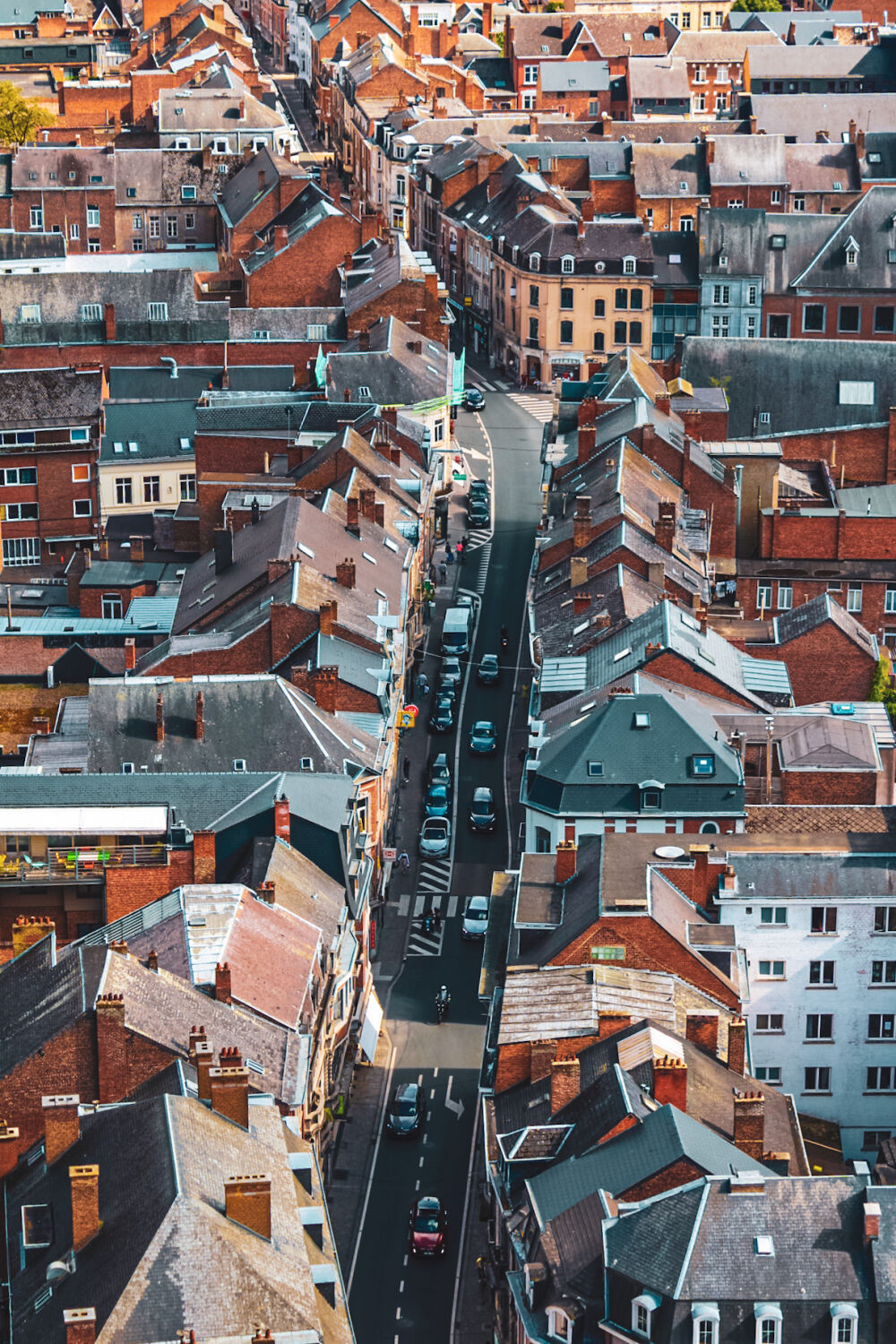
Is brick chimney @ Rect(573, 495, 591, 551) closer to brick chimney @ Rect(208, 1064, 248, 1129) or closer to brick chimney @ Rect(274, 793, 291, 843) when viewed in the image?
brick chimney @ Rect(274, 793, 291, 843)

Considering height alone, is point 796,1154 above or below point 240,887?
below

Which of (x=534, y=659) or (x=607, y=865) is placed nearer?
(x=607, y=865)

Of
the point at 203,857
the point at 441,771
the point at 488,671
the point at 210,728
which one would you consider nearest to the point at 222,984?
the point at 203,857

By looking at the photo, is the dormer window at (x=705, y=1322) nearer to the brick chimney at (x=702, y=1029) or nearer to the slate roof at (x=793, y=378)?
the brick chimney at (x=702, y=1029)

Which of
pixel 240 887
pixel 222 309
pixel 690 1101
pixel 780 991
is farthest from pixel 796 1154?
pixel 222 309

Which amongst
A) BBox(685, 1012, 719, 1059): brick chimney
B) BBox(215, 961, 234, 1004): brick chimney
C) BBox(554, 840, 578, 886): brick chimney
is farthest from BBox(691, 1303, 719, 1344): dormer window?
BBox(554, 840, 578, 886): brick chimney

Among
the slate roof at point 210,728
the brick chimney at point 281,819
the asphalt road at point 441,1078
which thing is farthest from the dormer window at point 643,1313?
the slate roof at point 210,728

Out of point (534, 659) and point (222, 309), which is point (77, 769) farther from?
point (222, 309)
